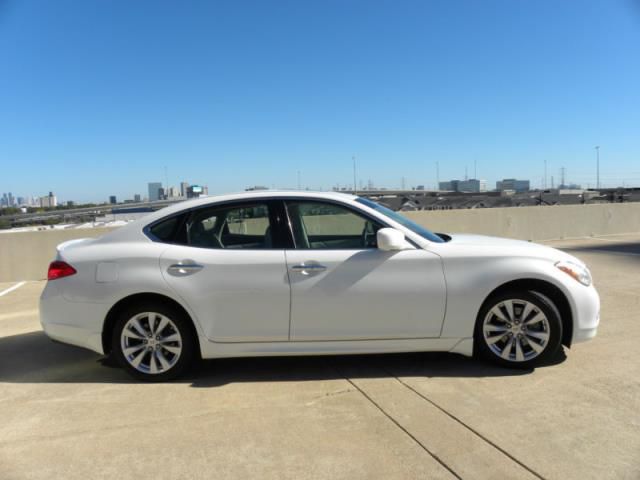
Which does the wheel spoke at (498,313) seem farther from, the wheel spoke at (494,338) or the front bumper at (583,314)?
the front bumper at (583,314)

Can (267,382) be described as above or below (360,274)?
below

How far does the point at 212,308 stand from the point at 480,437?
2112 mm

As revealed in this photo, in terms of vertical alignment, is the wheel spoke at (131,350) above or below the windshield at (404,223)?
below

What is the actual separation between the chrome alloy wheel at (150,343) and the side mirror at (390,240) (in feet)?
5.83

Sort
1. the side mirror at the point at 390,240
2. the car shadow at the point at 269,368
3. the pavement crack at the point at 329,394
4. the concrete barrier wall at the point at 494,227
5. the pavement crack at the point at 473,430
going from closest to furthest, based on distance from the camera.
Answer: the pavement crack at the point at 473,430, the pavement crack at the point at 329,394, the side mirror at the point at 390,240, the car shadow at the point at 269,368, the concrete barrier wall at the point at 494,227

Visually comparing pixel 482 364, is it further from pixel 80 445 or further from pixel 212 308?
pixel 80 445

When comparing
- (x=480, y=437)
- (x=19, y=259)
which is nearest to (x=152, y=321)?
(x=480, y=437)

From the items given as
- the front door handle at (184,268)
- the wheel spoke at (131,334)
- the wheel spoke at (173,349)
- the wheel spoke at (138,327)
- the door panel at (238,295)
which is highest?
the front door handle at (184,268)

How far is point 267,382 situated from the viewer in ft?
12.7

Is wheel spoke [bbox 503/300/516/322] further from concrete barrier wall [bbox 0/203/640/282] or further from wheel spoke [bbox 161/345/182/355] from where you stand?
concrete barrier wall [bbox 0/203/640/282]

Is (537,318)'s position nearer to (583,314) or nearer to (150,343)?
(583,314)

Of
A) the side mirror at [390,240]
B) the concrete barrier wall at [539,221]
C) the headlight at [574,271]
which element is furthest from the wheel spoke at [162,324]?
the concrete barrier wall at [539,221]

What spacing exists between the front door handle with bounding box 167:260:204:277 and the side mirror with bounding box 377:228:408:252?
1419 millimetres

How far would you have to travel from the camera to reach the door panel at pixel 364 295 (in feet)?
12.3
